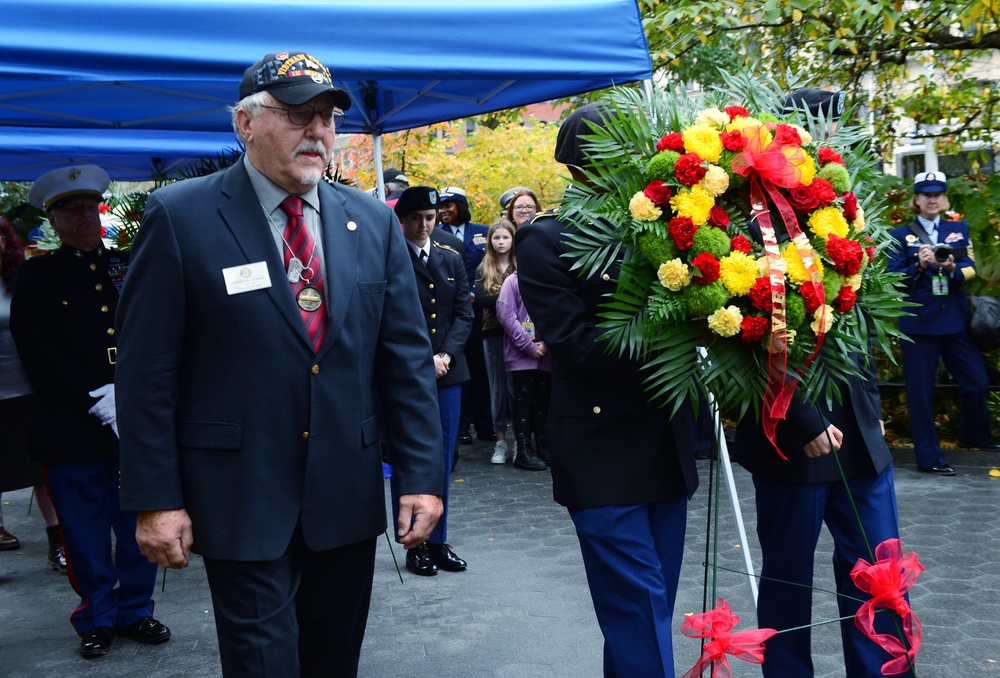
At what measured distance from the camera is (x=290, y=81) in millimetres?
2828

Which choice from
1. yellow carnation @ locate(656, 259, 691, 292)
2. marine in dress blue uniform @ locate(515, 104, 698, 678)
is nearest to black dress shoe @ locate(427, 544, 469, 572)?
marine in dress blue uniform @ locate(515, 104, 698, 678)

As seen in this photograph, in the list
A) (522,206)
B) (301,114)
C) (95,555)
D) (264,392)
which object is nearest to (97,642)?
(95,555)

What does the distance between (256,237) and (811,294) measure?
149 centimetres

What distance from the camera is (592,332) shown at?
3.20 metres

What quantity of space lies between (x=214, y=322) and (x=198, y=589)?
3666mm

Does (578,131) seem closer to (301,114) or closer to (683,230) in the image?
(683,230)

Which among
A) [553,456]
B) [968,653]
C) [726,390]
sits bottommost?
[968,653]

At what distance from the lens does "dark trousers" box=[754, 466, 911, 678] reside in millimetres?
3580

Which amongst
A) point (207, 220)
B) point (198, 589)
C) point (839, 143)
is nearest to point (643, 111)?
point (839, 143)

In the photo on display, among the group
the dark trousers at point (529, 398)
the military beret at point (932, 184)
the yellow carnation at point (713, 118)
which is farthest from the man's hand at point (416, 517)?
the military beret at point (932, 184)

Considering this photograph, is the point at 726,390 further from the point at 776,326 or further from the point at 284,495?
the point at 284,495

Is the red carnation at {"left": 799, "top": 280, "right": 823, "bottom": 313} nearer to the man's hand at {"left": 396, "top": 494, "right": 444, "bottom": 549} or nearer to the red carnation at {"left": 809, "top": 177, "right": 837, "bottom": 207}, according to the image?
the red carnation at {"left": 809, "top": 177, "right": 837, "bottom": 207}

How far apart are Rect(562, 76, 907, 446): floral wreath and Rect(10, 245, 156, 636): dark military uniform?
2958mm

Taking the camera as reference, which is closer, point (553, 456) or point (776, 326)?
point (776, 326)
